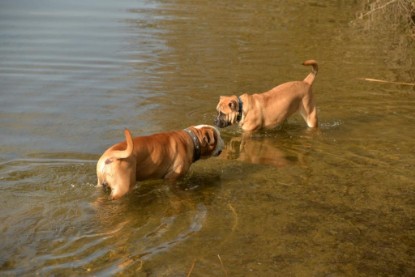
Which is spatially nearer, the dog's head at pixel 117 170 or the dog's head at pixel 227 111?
the dog's head at pixel 117 170

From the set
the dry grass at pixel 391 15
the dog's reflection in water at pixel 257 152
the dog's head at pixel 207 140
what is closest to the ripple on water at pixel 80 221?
the dog's head at pixel 207 140

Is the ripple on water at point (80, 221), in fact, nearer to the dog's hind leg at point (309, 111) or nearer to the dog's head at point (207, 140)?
the dog's head at point (207, 140)

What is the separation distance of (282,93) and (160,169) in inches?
132

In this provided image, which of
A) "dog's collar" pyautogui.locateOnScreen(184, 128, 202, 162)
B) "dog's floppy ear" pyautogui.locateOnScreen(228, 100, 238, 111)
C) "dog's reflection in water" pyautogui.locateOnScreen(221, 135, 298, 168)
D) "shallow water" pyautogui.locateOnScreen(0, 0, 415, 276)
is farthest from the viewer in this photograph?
"dog's floppy ear" pyautogui.locateOnScreen(228, 100, 238, 111)

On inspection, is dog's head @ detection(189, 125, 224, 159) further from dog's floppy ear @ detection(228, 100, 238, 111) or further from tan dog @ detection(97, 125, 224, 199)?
dog's floppy ear @ detection(228, 100, 238, 111)

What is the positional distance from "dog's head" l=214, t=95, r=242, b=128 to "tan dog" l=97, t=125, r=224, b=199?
1.54 meters

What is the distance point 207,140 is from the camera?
7.54m

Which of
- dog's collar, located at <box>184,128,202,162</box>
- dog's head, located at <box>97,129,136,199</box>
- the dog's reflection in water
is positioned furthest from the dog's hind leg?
dog's head, located at <box>97,129,136,199</box>

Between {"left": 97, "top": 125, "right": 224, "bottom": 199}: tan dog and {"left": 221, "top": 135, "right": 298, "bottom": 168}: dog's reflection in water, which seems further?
{"left": 221, "top": 135, "right": 298, "bottom": 168}: dog's reflection in water

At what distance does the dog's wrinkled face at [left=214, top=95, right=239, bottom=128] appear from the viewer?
361 inches

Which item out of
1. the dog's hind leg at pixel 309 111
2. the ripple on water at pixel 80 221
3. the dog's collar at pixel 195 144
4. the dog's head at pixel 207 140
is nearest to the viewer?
the ripple on water at pixel 80 221

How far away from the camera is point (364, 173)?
27.0 ft

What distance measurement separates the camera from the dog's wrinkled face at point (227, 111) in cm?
918

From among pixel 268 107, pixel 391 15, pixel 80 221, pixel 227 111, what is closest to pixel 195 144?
pixel 80 221
